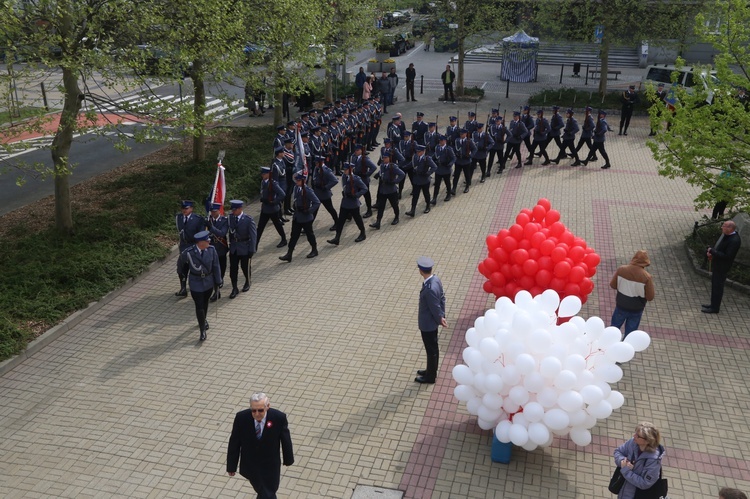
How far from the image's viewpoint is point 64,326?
9531 mm

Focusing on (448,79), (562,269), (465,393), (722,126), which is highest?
(722,126)

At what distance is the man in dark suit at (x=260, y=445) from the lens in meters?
5.50

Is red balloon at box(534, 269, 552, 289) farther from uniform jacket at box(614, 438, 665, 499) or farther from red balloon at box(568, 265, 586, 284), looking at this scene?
uniform jacket at box(614, 438, 665, 499)

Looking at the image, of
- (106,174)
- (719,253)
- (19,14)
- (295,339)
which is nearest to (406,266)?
(295,339)

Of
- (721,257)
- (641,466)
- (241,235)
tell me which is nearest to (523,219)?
(721,257)

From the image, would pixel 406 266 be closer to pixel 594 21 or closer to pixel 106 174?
pixel 106 174

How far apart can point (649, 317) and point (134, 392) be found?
7295mm

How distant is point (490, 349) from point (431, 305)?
1470 millimetres

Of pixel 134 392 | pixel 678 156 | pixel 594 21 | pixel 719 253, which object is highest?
pixel 594 21

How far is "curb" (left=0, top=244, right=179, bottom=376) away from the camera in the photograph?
869 centimetres

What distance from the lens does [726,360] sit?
877cm

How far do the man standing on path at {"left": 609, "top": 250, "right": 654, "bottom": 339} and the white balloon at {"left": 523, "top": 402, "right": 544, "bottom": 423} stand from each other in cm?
279

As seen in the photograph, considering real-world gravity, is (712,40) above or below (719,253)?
above

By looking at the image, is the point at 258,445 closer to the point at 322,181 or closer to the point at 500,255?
the point at 500,255
